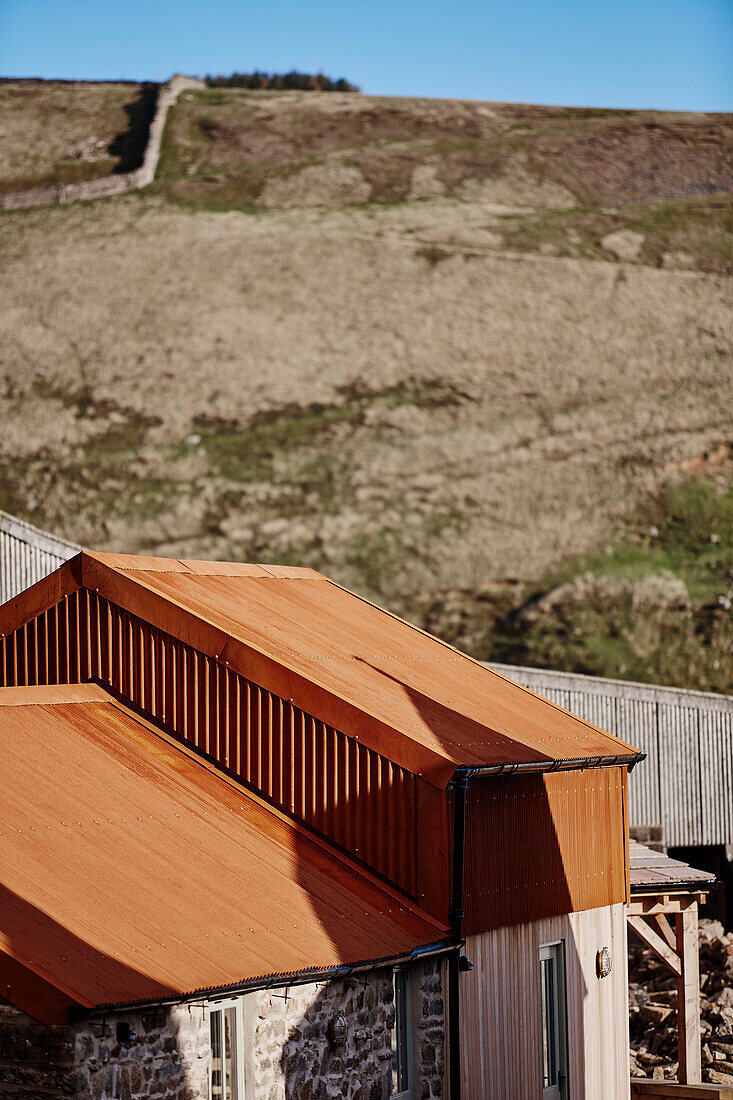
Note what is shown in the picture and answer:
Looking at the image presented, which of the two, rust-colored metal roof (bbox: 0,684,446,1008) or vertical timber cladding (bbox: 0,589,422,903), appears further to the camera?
vertical timber cladding (bbox: 0,589,422,903)

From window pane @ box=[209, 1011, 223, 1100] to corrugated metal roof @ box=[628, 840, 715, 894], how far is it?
7922mm

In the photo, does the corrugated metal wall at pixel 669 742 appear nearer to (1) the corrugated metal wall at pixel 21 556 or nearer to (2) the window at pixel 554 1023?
(1) the corrugated metal wall at pixel 21 556

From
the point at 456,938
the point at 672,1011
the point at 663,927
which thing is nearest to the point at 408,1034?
the point at 456,938

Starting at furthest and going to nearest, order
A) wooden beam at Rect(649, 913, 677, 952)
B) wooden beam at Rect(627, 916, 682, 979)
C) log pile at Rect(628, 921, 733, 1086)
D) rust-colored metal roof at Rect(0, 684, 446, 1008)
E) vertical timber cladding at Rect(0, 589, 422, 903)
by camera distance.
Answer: log pile at Rect(628, 921, 733, 1086), wooden beam at Rect(649, 913, 677, 952), wooden beam at Rect(627, 916, 682, 979), vertical timber cladding at Rect(0, 589, 422, 903), rust-colored metal roof at Rect(0, 684, 446, 1008)

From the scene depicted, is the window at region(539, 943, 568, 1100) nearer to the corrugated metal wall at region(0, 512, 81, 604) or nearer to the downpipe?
the downpipe

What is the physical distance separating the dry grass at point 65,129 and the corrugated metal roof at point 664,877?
57689mm

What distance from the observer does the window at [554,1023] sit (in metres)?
14.7

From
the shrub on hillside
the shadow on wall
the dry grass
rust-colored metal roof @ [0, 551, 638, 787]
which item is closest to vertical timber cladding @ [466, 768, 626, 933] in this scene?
rust-colored metal roof @ [0, 551, 638, 787]

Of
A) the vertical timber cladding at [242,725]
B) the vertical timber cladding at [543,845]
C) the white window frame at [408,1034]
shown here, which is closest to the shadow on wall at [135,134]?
the vertical timber cladding at [242,725]

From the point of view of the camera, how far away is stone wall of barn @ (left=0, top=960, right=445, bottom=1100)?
9.05 metres

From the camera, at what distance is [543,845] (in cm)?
1429

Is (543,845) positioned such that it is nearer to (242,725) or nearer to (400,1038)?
(400,1038)

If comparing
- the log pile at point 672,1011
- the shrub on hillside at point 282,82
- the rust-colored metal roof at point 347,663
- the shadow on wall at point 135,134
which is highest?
the shrub on hillside at point 282,82

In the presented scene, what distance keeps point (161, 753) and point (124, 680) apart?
3.55ft
